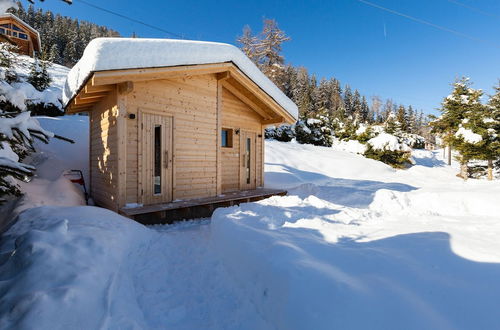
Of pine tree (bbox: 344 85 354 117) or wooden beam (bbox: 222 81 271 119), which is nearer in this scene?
wooden beam (bbox: 222 81 271 119)

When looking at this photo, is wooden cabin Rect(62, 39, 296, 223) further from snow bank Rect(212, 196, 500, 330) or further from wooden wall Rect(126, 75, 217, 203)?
snow bank Rect(212, 196, 500, 330)

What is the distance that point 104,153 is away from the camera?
246 inches

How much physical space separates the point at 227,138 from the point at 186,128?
82.4 inches

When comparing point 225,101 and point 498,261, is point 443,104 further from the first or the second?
point 498,261

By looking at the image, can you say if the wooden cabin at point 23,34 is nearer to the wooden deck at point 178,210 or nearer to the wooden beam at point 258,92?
the wooden beam at point 258,92

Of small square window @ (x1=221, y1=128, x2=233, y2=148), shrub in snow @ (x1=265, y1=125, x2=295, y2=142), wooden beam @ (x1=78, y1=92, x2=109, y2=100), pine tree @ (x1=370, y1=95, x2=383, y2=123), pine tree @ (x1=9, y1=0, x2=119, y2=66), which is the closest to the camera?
wooden beam @ (x1=78, y1=92, x2=109, y2=100)

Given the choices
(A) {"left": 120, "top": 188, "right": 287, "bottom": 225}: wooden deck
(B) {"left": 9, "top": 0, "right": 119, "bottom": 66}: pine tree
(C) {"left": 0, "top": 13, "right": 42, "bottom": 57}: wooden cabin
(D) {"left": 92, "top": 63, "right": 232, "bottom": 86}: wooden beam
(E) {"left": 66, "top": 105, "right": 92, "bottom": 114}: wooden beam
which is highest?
(B) {"left": 9, "top": 0, "right": 119, "bottom": 66}: pine tree

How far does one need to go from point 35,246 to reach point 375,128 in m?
26.8

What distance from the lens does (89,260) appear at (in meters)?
2.83

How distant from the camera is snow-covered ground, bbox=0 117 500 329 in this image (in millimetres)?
1910

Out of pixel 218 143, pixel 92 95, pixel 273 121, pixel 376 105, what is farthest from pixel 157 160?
pixel 376 105

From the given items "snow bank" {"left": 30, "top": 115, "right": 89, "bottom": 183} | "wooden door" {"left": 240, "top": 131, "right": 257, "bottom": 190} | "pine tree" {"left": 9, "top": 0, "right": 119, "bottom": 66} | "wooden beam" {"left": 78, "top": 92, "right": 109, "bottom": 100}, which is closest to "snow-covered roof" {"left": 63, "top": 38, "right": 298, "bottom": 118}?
"wooden beam" {"left": 78, "top": 92, "right": 109, "bottom": 100}

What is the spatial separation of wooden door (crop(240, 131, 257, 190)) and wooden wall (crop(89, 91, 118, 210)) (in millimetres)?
4140

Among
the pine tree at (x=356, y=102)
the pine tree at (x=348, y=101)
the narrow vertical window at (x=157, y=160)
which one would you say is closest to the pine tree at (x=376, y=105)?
the pine tree at (x=356, y=102)
